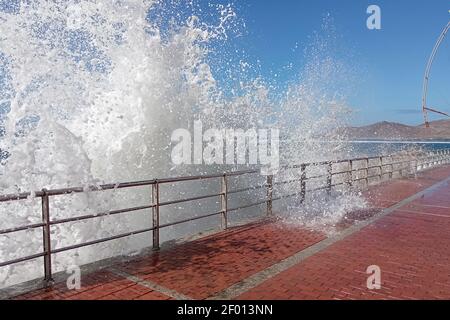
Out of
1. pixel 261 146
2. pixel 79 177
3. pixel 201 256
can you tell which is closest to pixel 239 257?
pixel 201 256

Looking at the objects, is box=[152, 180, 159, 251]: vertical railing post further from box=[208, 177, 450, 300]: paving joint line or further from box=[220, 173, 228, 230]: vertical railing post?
box=[208, 177, 450, 300]: paving joint line

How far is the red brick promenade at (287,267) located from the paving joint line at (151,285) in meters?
0.01

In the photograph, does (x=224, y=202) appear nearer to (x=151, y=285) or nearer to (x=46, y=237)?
(x=151, y=285)

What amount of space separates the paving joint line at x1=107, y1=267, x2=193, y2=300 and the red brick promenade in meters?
0.01

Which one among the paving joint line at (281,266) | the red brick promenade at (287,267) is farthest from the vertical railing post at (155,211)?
the paving joint line at (281,266)

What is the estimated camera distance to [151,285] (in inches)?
171

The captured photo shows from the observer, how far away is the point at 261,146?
68.5 ft

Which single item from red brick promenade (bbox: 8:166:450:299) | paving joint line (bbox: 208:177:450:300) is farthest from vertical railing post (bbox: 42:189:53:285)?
paving joint line (bbox: 208:177:450:300)

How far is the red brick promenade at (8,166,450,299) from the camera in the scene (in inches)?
166

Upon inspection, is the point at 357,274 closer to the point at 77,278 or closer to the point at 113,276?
the point at 113,276

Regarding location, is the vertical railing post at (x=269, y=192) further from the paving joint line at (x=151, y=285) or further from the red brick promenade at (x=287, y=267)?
the paving joint line at (x=151, y=285)

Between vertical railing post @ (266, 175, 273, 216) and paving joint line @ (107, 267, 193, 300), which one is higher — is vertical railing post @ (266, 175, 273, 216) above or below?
above

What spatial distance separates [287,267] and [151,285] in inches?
72.1

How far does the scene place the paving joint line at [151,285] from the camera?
161 inches
